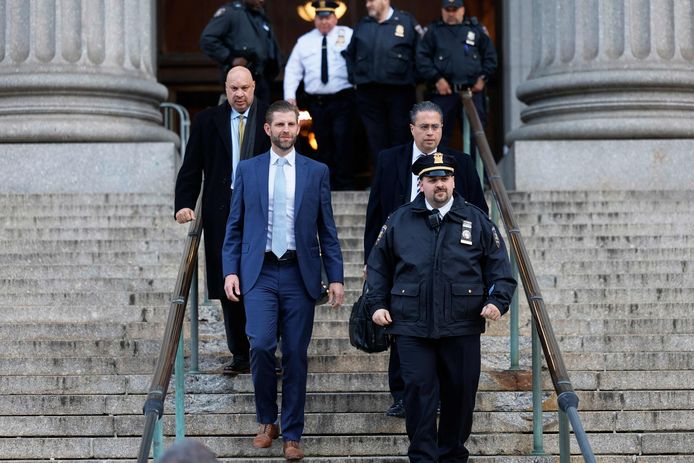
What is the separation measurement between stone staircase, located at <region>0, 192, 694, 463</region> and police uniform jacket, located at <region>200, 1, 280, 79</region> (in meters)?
1.20

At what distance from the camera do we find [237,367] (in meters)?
8.62

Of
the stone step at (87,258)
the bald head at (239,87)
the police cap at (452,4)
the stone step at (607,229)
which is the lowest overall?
the stone step at (87,258)

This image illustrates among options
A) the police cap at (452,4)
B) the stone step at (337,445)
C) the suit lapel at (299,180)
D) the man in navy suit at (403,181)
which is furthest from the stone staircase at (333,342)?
the police cap at (452,4)

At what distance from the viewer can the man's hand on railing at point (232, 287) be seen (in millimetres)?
7809

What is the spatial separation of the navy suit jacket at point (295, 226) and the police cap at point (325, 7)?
4.80m

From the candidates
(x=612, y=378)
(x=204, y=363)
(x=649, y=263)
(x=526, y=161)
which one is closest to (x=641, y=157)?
(x=526, y=161)

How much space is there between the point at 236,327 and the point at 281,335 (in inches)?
27.5

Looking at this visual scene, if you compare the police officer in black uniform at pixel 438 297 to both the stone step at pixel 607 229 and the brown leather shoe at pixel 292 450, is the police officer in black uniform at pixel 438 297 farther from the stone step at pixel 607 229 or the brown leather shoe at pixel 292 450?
the stone step at pixel 607 229

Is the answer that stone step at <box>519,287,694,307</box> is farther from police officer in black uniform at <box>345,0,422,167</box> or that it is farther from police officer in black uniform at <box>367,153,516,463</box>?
police officer in black uniform at <box>345,0,422,167</box>

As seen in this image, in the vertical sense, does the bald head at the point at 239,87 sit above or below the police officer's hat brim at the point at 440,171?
above

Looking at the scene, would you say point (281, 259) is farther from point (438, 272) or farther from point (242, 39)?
point (242, 39)

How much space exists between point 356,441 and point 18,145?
18.0 ft

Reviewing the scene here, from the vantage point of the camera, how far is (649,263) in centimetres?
1042

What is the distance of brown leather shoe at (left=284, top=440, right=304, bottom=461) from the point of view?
302 inches
